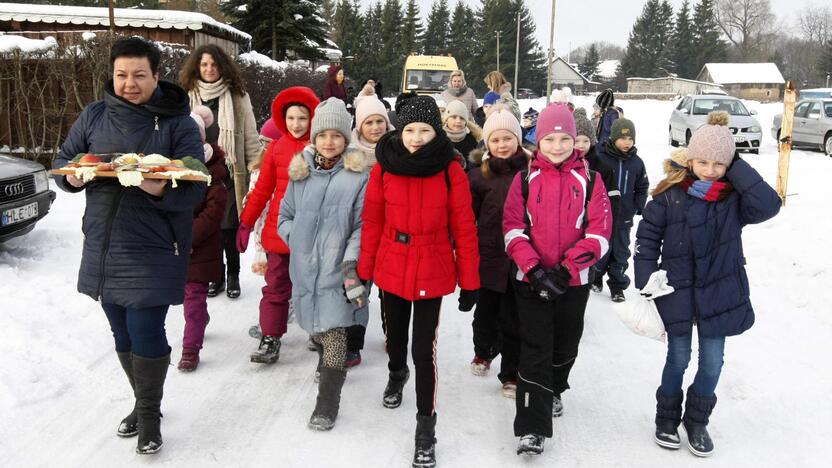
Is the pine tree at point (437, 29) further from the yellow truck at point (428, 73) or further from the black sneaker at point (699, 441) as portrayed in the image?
the black sneaker at point (699, 441)

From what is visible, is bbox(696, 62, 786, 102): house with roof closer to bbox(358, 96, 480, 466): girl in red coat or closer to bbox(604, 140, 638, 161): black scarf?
bbox(604, 140, 638, 161): black scarf

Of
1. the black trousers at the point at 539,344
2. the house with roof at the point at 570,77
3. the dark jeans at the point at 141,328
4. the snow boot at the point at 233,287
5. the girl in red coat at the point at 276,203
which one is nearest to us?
the dark jeans at the point at 141,328

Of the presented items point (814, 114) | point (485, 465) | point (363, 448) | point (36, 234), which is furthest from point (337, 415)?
point (814, 114)

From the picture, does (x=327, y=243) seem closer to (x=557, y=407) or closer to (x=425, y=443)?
(x=425, y=443)

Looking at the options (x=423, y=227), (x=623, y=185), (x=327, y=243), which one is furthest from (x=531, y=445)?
(x=623, y=185)

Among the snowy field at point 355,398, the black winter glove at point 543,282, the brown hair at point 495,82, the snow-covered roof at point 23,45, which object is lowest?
the snowy field at point 355,398

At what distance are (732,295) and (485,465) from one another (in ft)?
5.29

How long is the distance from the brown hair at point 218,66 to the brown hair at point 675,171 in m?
3.84

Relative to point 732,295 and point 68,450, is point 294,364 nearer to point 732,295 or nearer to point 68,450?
point 68,450

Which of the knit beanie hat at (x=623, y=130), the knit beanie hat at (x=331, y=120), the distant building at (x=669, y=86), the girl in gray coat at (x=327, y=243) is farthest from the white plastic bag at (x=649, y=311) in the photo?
the distant building at (x=669, y=86)

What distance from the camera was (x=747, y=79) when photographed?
70.9m

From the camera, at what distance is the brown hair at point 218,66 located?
18.4 ft

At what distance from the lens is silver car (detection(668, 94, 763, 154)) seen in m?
19.2

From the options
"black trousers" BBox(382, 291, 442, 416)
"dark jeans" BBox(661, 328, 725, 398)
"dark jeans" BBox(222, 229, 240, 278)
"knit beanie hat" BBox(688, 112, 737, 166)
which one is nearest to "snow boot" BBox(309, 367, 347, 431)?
"black trousers" BBox(382, 291, 442, 416)
